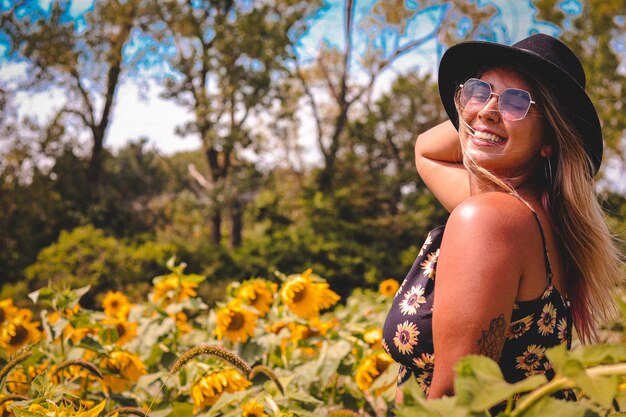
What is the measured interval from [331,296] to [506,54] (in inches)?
54.5

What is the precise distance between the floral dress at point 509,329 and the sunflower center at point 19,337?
169 cm

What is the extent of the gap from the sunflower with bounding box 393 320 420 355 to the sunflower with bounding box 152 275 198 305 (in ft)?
4.69

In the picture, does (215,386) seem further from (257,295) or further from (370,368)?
(257,295)

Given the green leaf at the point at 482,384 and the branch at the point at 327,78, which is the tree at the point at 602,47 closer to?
the branch at the point at 327,78

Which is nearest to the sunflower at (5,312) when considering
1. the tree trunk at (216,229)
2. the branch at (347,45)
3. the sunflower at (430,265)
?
the sunflower at (430,265)

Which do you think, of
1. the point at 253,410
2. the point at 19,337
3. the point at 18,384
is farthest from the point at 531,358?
the point at 19,337

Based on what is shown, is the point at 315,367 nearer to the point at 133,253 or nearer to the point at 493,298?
the point at 493,298

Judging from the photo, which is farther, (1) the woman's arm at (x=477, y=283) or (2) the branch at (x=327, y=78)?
(2) the branch at (x=327, y=78)

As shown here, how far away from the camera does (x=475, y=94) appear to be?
128 centimetres

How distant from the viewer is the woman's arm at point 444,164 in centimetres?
152

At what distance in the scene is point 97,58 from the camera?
12117 mm

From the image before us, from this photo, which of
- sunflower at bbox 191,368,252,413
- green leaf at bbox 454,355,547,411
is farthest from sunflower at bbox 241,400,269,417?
green leaf at bbox 454,355,547,411

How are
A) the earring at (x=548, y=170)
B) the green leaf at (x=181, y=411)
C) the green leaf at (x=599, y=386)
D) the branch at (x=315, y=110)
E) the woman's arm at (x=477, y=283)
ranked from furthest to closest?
the branch at (x=315, y=110), the green leaf at (x=181, y=411), the earring at (x=548, y=170), the woman's arm at (x=477, y=283), the green leaf at (x=599, y=386)

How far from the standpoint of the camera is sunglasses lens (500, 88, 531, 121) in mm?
1198
